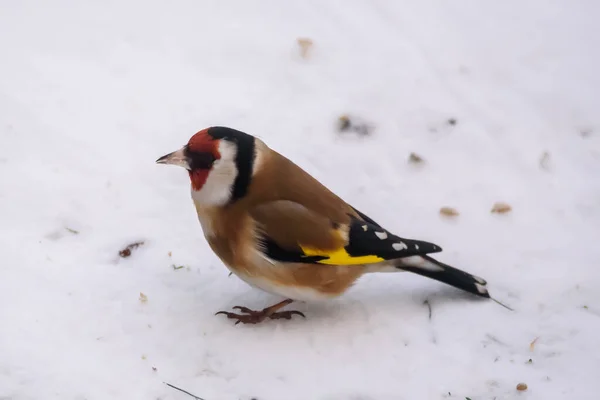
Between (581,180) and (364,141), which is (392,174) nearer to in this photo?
(364,141)

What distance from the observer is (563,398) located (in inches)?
109

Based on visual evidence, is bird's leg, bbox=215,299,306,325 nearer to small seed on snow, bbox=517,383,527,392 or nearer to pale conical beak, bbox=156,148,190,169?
pale conical beak, bbox=156,148,190,169

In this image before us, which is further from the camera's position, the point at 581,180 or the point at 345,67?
the point at 345,67

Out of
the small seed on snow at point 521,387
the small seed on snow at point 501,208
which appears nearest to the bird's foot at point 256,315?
the small seed on snow at point 521,387

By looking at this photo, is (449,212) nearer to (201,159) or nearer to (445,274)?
(445,274)

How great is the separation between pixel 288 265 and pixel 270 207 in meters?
0.23

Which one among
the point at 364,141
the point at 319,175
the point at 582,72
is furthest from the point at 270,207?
the point at 582,72

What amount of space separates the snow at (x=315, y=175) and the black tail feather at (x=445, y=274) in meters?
0.07

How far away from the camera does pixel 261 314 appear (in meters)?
3.05

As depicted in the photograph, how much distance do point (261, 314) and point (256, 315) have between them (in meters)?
0.02

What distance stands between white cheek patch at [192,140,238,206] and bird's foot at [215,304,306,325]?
0.47 metres

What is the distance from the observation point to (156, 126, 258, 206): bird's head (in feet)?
9.42

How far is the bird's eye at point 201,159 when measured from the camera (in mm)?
2871

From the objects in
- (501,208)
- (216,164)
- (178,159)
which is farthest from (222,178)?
(501,208)
